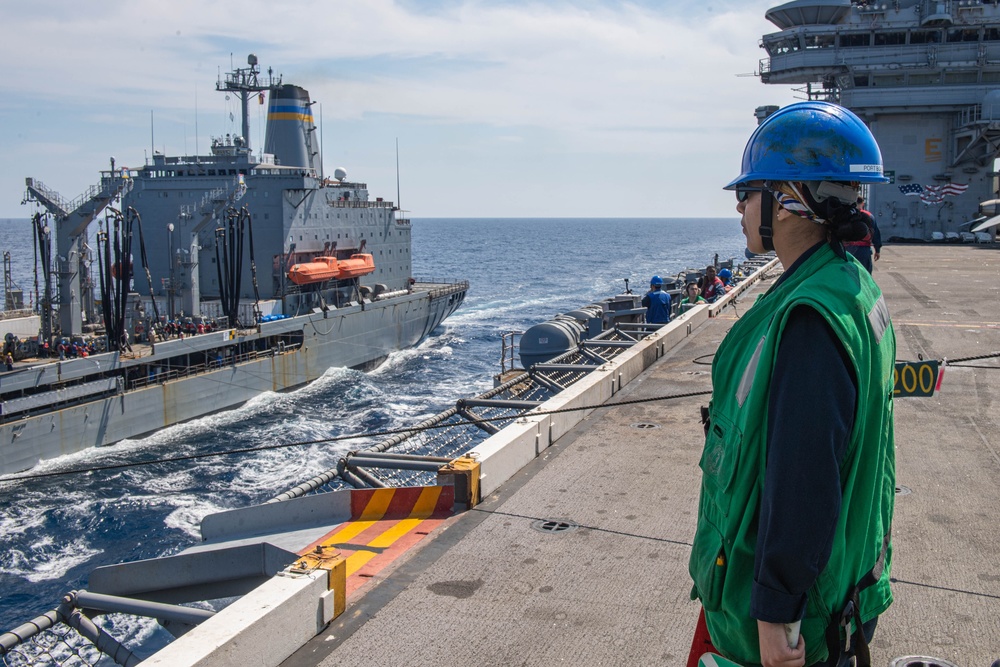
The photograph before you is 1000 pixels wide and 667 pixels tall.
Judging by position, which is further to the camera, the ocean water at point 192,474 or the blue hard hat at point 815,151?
the ocean water at point 192,474

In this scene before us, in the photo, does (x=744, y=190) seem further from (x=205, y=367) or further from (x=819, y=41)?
(x=819, y=41)

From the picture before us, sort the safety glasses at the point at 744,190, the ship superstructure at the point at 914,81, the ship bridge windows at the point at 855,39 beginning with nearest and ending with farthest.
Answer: the safety glasses at the point at 744,190, the ship superstructure at the point at 914,81, the ship bridge windows at the point at 855,39

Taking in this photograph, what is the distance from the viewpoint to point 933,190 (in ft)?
121

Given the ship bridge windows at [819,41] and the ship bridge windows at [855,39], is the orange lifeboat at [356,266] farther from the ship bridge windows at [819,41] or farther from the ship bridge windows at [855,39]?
the ship bridge windows at [855,39]

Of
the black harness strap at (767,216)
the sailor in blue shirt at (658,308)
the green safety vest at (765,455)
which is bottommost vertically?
the sailor in blue shirt at (658,308)

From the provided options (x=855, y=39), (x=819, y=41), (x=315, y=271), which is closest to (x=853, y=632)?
(x=315, y=271)

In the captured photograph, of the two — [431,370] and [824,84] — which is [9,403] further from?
[824,84]

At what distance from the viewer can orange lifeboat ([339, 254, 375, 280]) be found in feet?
106

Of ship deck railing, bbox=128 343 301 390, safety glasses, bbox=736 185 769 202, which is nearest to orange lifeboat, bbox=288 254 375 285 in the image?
ship deck railing, bbox=128 343 301 390

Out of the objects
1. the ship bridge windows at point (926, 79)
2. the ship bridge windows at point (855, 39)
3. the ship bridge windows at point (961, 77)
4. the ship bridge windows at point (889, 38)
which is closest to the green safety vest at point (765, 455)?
the ship bridge windows at point (926, 79)

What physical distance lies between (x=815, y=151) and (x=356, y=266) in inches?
1247

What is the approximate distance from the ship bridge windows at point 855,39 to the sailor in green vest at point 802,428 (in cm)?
4026

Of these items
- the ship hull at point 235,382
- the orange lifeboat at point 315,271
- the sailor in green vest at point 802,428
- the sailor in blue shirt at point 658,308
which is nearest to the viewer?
the sailor in green vest at point 802,428

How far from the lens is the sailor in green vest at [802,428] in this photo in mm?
1863
